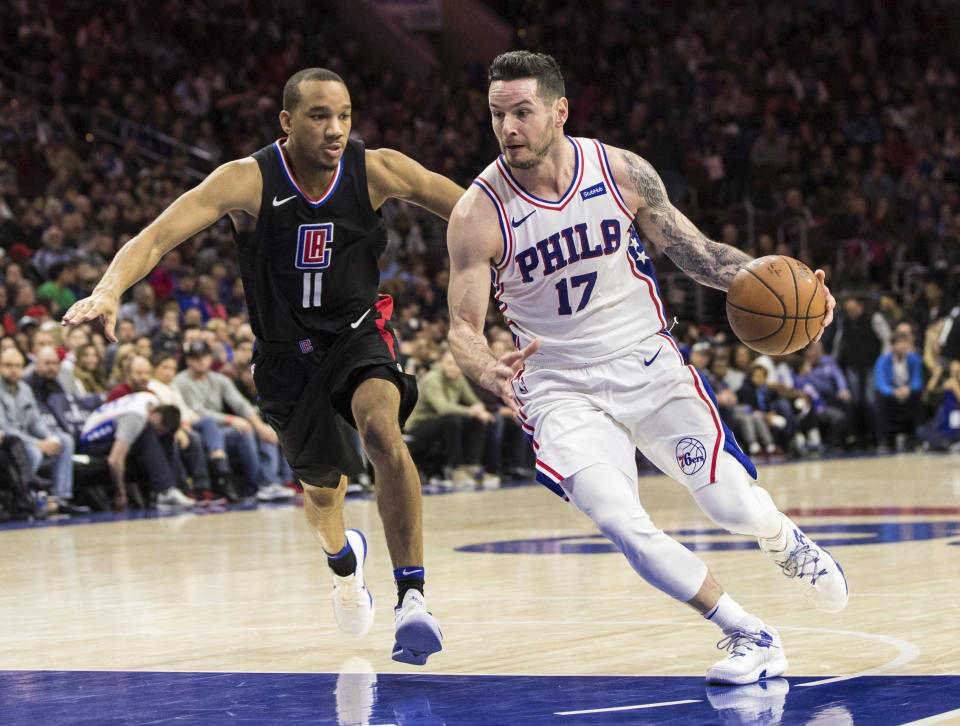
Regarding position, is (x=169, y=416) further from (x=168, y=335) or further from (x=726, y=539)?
(x=726, y=539)

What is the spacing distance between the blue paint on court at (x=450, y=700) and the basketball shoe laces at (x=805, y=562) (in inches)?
19.5

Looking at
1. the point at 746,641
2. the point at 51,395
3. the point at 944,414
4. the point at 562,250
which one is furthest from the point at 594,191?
the point at 944,414

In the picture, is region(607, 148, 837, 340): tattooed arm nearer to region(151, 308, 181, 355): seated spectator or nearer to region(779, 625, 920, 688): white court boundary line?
region(779, 625, 920, 688): white court boundary line

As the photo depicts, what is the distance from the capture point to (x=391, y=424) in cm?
518

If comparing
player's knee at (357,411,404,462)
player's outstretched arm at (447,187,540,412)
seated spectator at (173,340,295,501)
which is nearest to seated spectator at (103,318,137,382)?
seated spectator at (173,340,295,501)

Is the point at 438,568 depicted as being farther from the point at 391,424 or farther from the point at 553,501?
the point at 553,501

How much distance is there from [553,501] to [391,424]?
23.6ft

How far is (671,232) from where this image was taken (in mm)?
4949

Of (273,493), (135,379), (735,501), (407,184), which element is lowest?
(273,493)

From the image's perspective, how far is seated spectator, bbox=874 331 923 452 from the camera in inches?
697

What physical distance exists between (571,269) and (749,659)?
4.40 ft

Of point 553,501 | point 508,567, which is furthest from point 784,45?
point 508,567

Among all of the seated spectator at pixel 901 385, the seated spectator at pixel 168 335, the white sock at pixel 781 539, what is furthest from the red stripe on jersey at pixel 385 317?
the seated spectator at pixel 901 385

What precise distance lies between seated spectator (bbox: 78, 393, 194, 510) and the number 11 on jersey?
259 inches
